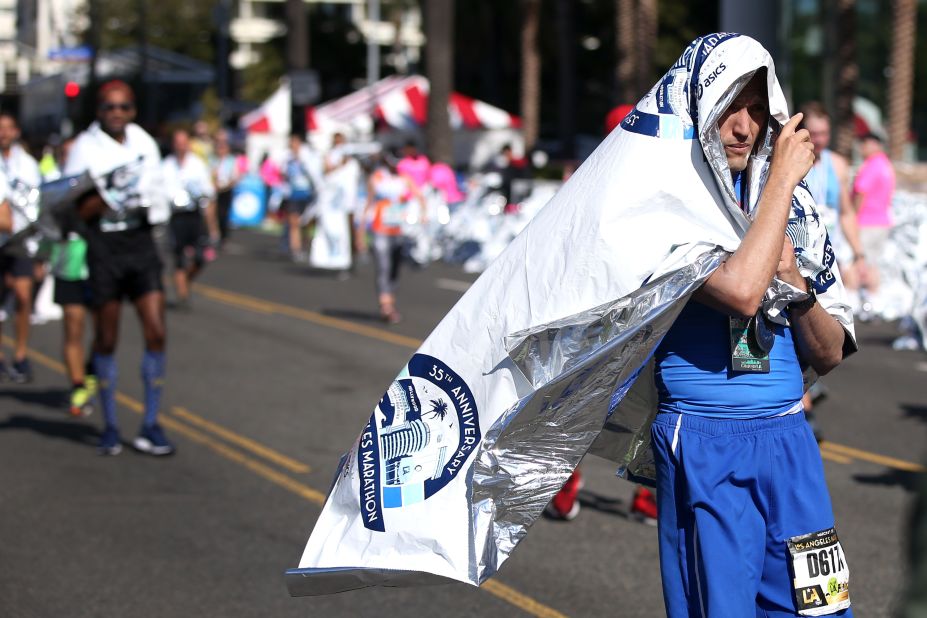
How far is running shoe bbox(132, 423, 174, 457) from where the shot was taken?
8.15m

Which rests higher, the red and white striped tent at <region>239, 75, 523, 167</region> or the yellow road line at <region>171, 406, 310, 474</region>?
the yellow road line at <region>171, 406, 310, 474</region>

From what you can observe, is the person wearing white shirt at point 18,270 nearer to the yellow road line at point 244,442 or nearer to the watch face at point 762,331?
the yellow road line at point 244,442

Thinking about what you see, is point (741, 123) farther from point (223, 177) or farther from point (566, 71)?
point (566, 71)

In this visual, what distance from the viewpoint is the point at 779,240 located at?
3051 mm

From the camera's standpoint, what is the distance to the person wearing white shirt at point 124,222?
305 inches

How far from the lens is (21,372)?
11008mm

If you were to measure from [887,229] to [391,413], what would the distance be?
1209 cm

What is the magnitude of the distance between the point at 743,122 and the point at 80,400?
6.98 m

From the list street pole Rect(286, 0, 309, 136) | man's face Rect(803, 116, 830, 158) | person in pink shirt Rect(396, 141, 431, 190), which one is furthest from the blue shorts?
street pole Rect(286, 0, 309, 136)

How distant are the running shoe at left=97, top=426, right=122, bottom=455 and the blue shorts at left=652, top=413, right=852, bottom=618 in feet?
18.2

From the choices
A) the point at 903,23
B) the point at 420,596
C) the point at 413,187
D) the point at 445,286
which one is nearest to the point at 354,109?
the point at 903,23

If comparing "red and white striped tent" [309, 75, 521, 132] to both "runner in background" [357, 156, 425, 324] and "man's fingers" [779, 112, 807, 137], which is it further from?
"man's fingers" [779, 112, 807, 137]

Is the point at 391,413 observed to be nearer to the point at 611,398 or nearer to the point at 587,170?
the point at 611,398

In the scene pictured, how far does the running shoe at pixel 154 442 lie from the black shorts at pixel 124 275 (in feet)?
2.60
